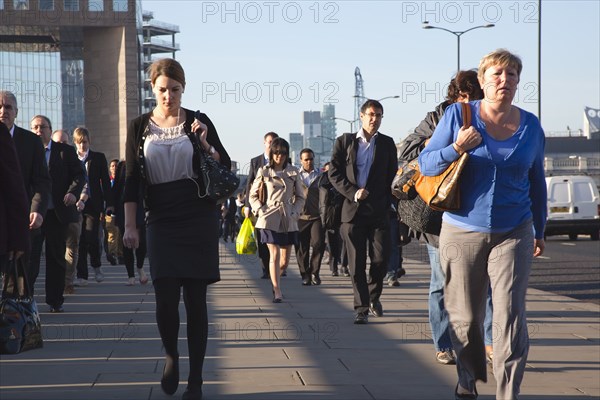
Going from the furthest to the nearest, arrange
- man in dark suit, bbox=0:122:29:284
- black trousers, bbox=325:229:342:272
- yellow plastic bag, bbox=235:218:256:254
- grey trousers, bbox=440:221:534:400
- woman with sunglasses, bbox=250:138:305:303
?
1. black trousers, bbox=325:229:342:272
2. yellow plastic bag, bbox=235:218:256:254
3. woman with sunglasses, bbox=250:138:305:303
4. man in dark suit, bbox=0:122:29:284
5. grey trousers, bbox=440:221:534:400

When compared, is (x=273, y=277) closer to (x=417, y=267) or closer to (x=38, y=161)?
(x=38, y=161)

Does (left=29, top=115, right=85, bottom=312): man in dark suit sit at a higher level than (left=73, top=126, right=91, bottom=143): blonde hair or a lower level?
lower

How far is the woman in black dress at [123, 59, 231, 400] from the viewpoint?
6383 millimetres

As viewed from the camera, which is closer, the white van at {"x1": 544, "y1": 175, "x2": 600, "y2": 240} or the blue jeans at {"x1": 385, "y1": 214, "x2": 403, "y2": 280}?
the blue jeans at {"x1": 385, "y1": 214, "x2": 403, "y2": 280}

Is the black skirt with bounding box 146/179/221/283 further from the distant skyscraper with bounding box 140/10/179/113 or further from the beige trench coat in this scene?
the distant skyscraper with bounding box 140/10/179/113

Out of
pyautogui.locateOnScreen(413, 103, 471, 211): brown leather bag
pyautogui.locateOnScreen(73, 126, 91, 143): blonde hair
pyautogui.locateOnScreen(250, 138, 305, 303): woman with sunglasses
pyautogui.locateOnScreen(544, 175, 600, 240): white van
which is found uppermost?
pyautogui.locateOnScreen(73, 126, 91, 143): blonde hair

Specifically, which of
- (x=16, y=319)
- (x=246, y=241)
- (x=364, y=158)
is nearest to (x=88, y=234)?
(x=246, y=241)

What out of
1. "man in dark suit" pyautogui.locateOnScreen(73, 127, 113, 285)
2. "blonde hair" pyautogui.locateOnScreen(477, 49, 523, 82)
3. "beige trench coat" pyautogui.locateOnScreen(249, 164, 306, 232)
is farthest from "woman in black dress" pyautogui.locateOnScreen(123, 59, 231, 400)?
"man in dark suit" pyautogui.locateOnScreen(73, 127, 113, 285)

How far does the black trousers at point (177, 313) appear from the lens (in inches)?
253

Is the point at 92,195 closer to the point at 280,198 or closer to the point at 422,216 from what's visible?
the point at 280,198

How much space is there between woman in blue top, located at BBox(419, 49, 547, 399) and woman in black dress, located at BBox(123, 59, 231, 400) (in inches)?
52.3

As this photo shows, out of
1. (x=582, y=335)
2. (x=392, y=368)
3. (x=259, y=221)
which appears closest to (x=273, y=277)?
(x=259, y=221)

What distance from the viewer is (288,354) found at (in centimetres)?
816

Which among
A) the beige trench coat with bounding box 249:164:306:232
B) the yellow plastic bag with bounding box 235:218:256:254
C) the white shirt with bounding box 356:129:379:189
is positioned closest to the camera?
the white shirt with bounding box 356:129:379:189
